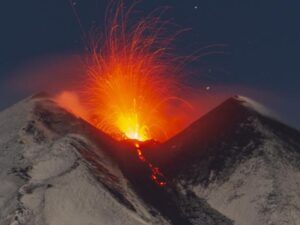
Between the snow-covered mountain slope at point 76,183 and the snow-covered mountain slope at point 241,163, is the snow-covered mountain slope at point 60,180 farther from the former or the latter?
the snow-covered mountain slope at point 241,163

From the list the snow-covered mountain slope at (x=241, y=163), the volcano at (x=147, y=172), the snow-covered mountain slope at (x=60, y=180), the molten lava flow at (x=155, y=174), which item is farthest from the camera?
the molten lava flow at (x=155, y=174)

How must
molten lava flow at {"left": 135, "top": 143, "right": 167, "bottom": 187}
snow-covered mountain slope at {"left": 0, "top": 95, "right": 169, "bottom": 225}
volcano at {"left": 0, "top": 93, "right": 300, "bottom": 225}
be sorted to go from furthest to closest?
molten lava flow at {"left": 135, "top": 143, "right": 167, "bottom": 187}, volcano at {"left": 0, "top": 93, "right": 300, "bottom": 225}, snow-covered mountain slope at {"left": 0, "top": 95, "right": 169, "bottom": 225}

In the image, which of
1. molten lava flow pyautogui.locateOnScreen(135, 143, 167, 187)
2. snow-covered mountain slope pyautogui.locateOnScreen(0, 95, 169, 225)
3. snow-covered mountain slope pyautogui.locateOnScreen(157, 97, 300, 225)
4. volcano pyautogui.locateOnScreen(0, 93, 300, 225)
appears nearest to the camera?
snow-covered mountain slope pyautogui.locateOnScreen(0, 95, 169, 225)

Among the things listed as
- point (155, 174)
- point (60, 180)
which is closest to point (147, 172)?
point (155, 174)

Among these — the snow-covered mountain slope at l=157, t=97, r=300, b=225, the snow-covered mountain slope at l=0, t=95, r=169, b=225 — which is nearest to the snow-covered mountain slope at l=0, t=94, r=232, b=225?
the snow-covered mountain slope at l=0, t=95, r=169, b=225

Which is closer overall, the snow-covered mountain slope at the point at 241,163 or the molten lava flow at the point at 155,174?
the snow-covered mountain slope at the point at 241,163

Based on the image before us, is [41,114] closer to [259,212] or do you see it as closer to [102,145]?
[102,145]

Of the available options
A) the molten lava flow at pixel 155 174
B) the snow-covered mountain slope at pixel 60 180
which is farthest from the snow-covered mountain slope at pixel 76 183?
the molten lava flow at pixel 155 174

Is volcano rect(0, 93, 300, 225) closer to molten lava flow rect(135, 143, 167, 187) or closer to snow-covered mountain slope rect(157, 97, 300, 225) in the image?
snow-covered mountain slope rect(157, 97, 300, 225)

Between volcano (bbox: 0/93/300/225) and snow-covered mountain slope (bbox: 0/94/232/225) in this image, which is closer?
snow-covered mountain slope (bbox: 0/94/232/225)
